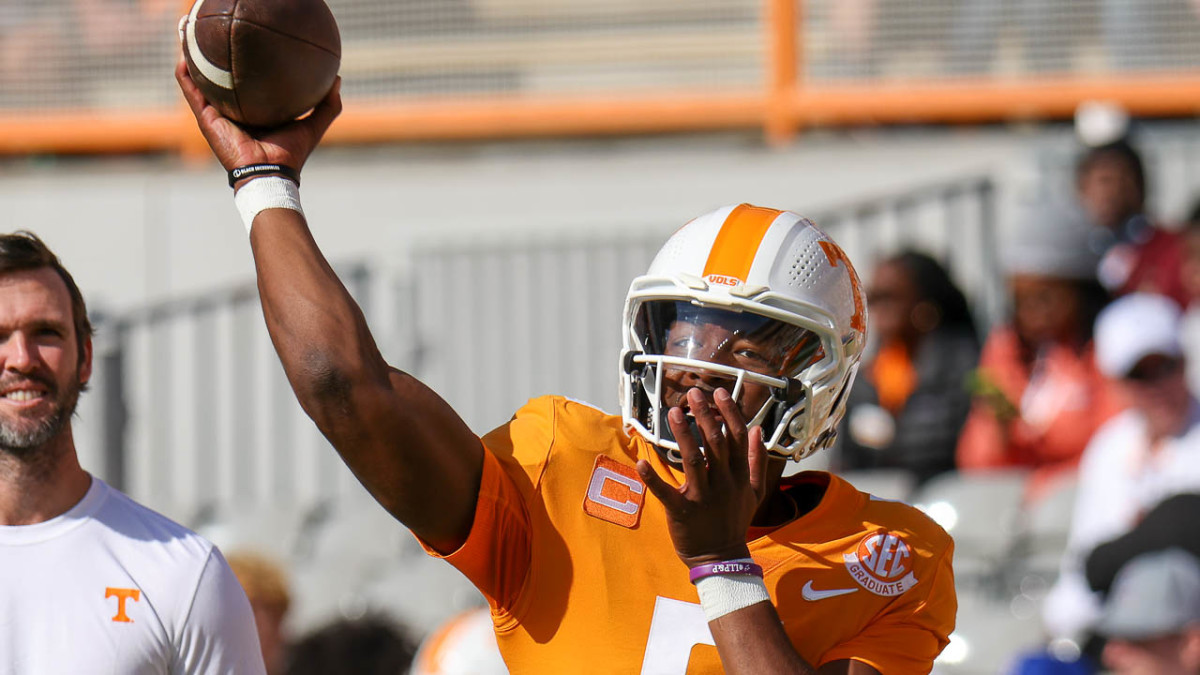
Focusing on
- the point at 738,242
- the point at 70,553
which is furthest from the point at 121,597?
the point at 738,242

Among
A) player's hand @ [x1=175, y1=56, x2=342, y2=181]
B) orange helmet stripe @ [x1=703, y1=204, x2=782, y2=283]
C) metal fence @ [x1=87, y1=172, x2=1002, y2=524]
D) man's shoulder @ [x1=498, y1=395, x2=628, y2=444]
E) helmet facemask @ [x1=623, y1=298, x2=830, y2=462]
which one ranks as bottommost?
metal fence @ [x1=87, y1=172, x2=1002, y2=524]

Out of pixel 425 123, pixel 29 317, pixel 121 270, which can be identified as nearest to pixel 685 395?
pixel 29 317

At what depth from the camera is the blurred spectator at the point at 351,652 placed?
4902 millimetres

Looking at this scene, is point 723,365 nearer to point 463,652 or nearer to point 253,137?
point 253,137

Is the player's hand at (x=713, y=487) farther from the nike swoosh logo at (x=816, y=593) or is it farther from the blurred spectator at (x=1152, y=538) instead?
the blurred spectator at (x=1152, y=538)

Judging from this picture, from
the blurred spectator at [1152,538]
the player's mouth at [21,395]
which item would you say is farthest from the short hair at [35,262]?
the blurred spectator at [1152,538]

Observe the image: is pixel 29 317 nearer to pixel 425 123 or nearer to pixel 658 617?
pixel 658 617

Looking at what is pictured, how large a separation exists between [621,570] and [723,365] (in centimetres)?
34

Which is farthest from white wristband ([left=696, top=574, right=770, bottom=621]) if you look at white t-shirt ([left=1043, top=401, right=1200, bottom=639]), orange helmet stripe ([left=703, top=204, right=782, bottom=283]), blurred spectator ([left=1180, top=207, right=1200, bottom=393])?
blurred spectator ([left=1180, top=207, right=1200, bottom=393])

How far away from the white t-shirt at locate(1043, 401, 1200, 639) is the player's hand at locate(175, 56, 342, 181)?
3.54m

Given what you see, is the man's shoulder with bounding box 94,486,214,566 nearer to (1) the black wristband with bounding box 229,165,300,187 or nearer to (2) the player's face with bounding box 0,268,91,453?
(2) the player's face with bounding box 0,268,91,453

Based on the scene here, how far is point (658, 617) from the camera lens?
2.44 metres

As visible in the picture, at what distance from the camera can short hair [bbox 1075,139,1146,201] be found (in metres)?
6.63

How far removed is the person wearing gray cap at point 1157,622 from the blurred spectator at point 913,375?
1984 millimetres
